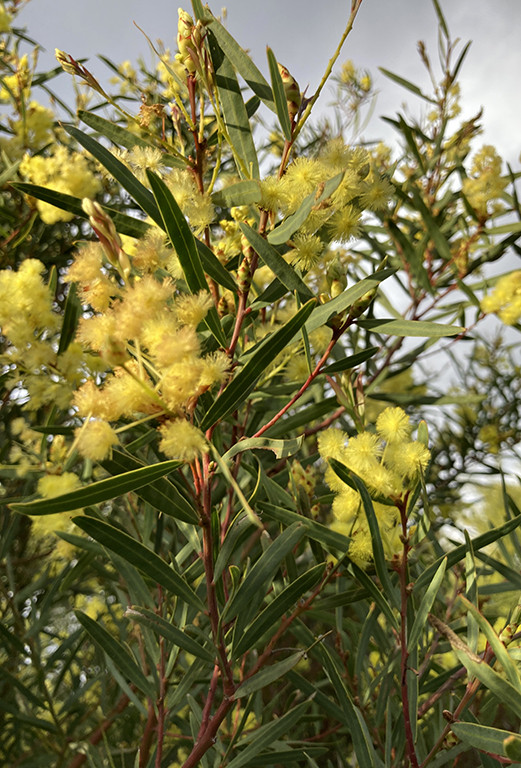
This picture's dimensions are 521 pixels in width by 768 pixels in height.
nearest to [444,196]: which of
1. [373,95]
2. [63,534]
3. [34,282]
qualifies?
[373,95]

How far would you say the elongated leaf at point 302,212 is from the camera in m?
0.60

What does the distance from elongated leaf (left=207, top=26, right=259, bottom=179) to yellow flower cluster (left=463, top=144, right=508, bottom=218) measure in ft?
2.70

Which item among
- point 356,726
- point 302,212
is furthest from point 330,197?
point 356,726

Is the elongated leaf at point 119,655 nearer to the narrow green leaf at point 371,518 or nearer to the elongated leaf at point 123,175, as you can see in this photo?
the narrow green leaf at point 371,518

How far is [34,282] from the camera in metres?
0.86

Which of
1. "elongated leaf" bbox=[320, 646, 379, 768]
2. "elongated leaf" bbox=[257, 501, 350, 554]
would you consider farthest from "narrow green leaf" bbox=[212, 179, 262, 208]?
"elongated leaf" bbox=[320, 646, 379, 768]

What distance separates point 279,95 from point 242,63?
0.33ft

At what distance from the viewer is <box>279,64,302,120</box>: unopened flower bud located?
0.68 meters

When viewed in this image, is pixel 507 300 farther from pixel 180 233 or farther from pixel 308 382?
pixel 180 233

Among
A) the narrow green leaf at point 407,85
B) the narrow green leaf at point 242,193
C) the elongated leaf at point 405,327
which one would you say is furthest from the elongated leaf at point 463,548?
the narrow green leaf at point 407,85

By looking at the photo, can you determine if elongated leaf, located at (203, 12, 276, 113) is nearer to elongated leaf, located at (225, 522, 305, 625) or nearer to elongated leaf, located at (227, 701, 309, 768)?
elongated leaf, located at (225, 522, 305, 625)

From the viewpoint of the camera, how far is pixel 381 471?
72 centimetres

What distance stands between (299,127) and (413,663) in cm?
68

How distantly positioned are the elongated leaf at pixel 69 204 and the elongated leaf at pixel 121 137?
94 mm
